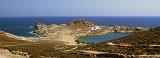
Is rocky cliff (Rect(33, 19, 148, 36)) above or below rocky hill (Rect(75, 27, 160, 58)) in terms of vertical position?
below

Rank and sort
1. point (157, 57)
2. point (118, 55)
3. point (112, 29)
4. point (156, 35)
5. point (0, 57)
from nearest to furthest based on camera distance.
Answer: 1. point (0, 57)
2. point (157, 57)
3. point (118, 55)
4. point (156, 35)
5. point (112, 29)

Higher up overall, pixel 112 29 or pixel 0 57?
pixel 0 57

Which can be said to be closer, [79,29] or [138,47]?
[138,47]

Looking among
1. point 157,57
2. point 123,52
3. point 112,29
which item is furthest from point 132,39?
point 112,29

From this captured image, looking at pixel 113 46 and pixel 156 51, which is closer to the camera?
pixel 156 51

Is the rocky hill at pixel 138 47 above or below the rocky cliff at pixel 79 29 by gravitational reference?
above

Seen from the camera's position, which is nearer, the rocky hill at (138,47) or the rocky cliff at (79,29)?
the rocky hill at (138,47)

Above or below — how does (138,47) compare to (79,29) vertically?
above

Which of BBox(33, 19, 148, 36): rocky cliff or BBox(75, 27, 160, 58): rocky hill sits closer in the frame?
BBox(75, 27, 160, 58): rocky hill

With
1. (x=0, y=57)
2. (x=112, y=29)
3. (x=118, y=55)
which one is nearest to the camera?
(x=0, y=57)

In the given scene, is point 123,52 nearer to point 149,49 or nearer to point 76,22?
point 149,49
